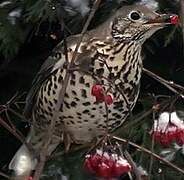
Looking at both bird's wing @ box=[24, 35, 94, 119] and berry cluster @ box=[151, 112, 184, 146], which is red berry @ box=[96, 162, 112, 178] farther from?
bird's wing @ box=[24, 35, 94, 119]

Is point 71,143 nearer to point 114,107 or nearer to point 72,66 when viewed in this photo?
point 114,107

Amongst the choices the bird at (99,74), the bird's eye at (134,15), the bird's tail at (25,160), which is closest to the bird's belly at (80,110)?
the bird at (99,74)

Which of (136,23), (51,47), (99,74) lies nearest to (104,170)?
(99,74)

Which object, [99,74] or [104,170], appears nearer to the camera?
[104,170]

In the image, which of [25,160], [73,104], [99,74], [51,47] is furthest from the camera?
[51,47]

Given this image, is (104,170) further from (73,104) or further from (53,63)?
(53,63)

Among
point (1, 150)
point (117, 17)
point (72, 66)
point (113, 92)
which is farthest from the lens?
point (1, 150)

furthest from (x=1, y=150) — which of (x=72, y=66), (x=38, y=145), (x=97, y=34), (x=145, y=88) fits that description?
(x=72, y=66)
